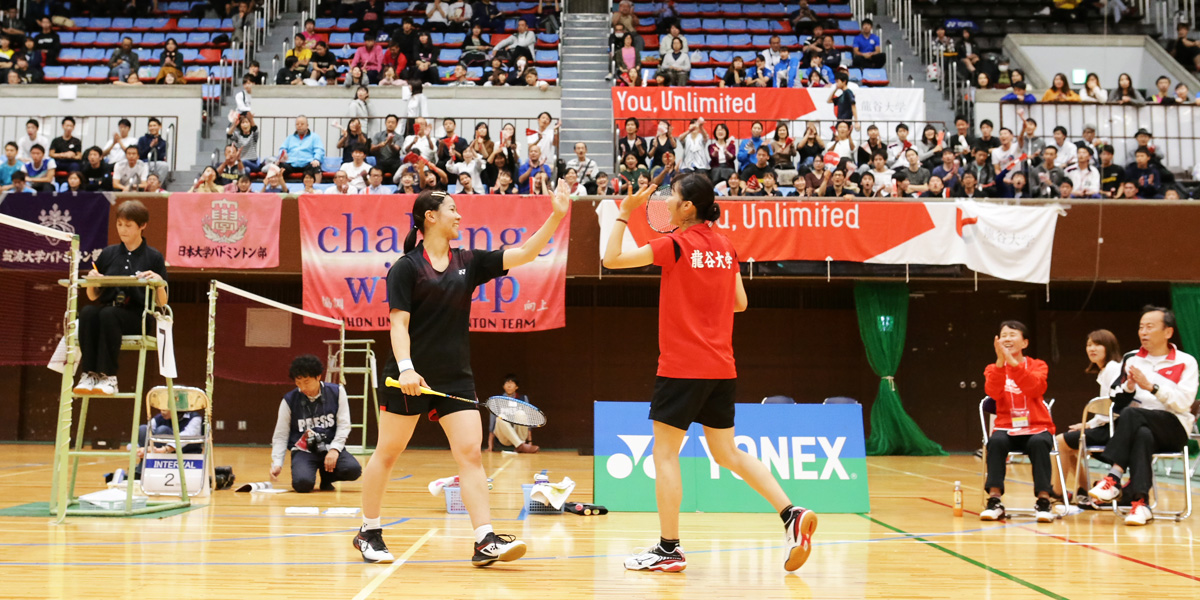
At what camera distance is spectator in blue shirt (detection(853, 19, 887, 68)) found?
66.8 ft

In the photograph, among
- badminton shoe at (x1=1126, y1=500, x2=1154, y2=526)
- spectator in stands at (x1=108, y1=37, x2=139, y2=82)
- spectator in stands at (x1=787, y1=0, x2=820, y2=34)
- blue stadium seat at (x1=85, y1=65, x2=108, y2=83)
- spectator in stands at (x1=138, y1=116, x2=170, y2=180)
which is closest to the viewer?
badminton shoe at (x1=1126, y1=500, x2=1154, y2=526)

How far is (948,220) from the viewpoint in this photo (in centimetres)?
1473

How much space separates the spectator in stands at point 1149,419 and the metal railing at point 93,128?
51.4 ft

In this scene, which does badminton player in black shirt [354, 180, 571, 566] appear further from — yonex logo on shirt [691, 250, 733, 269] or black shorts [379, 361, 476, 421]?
yonex logo on shirt [691, 250, 733, 269]

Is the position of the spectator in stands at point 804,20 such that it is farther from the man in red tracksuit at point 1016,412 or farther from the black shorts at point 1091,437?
the man in red tracksuit at point 1016,412

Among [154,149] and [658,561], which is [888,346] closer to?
[658,561]

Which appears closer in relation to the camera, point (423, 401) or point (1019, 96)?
point (423, 401)

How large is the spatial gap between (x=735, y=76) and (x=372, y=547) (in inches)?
606

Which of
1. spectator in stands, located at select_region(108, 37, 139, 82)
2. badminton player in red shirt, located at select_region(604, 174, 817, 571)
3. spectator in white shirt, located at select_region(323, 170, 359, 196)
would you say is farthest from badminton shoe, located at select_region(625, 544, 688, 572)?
spectator in stands, located at select_region(108, 37, 139, 82)

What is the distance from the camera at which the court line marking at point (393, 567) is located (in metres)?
4.60

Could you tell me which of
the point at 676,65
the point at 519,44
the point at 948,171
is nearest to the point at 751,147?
the point at 948,171

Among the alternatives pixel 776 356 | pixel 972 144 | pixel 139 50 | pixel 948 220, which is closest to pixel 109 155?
pixel 139 50

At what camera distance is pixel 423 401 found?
512cm

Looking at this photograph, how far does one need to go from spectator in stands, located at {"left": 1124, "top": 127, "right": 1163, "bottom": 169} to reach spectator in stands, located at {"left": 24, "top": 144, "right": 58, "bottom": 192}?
1763cm
